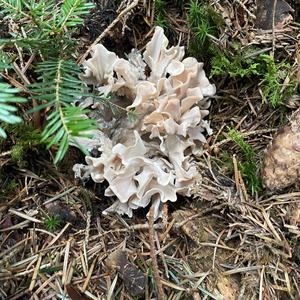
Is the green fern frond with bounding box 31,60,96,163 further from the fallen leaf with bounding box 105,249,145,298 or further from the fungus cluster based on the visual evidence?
the fallen leaf with bounding box 105,249,145,298

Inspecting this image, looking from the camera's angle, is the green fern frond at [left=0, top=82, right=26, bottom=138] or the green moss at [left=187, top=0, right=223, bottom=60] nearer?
the green fern frond at [left=0, top=82, right=26, bottom=138]

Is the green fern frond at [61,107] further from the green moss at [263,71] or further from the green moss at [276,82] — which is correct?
the green moss at [276,82]

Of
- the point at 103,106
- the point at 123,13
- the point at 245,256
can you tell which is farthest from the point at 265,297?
the point at 123,13

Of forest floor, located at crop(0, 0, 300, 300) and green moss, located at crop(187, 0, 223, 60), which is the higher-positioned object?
green moss, located at crop(187, 0, 223, 60)

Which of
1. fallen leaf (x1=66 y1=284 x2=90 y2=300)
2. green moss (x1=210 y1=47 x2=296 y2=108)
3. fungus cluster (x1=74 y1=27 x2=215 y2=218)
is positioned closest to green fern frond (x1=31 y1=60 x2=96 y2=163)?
fungus cluster (x1=74 y1=27 x2=215 y2=218)

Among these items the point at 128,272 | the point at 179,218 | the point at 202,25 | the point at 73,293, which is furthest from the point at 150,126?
the point at 73,293

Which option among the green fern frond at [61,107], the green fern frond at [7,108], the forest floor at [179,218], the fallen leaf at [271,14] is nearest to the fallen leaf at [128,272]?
the forest floor at [179,218]
